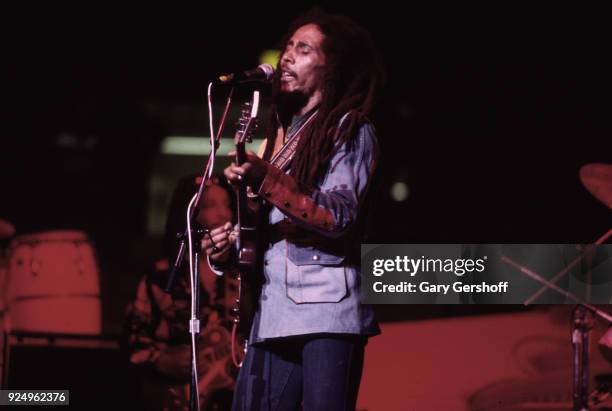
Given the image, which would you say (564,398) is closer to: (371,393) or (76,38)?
(371,393)

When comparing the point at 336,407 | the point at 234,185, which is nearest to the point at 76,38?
the point at 234,185

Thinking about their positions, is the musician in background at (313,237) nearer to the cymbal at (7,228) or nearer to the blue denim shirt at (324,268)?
the blue denim shirt at (324,268)

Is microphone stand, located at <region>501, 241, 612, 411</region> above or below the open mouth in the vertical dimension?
below

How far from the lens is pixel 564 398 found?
3.42 m

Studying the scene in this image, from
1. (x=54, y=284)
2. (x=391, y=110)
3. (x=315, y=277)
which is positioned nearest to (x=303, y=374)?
(x=315, y=277)

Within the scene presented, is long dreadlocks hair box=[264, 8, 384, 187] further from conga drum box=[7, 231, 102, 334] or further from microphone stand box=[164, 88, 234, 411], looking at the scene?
conga drum box=[7, 231, 102, 334]

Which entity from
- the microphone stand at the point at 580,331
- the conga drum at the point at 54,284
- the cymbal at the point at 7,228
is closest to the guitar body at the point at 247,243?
the microphone stand at the point at 580,331

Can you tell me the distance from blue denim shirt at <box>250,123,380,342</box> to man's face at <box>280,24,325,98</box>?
220 millimetres

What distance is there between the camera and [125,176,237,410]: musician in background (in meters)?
3.67

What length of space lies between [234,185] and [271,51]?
6.98 feet

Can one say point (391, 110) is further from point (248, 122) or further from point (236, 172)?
point (236, 172)

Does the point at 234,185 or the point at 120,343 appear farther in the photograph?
the point at 120,343

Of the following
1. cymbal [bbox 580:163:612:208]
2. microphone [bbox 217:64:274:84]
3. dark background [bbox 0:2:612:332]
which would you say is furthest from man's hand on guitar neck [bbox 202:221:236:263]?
cymbal [bbox 580:163:612:208]

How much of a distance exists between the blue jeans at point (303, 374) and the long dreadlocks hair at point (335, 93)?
410mm
